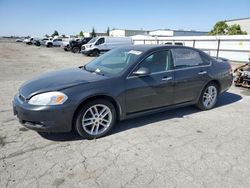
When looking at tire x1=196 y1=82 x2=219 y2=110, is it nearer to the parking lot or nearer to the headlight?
the parking lot

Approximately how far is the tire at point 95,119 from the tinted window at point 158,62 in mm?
1001

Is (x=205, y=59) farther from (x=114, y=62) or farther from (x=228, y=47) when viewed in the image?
(x=228, y=47)

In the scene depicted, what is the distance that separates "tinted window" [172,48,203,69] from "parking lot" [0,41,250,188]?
1097mm

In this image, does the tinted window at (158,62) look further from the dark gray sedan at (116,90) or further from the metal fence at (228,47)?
the metal fence at (228,47)

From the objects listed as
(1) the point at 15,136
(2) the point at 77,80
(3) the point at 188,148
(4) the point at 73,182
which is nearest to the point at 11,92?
Answer: (1) the point at 15,136

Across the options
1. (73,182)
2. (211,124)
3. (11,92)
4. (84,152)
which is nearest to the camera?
(73,182)

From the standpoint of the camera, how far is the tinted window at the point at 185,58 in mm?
4387

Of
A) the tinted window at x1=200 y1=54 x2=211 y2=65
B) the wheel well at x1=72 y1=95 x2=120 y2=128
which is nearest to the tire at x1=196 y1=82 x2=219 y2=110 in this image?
the tinted window at x1=200 y1=54 x2=211 y2=65

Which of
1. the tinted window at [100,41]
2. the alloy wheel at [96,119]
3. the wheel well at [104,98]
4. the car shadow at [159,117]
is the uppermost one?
the tinted window at [100,41]

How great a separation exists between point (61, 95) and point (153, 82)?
1.62 metres

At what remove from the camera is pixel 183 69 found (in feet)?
14.5

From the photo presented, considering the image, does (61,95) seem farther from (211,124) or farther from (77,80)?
(211,124)

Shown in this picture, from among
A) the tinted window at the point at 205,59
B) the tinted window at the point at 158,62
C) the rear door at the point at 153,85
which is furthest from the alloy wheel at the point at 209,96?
the tinted window at the point at 158,62

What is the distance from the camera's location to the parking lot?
8.47ft
